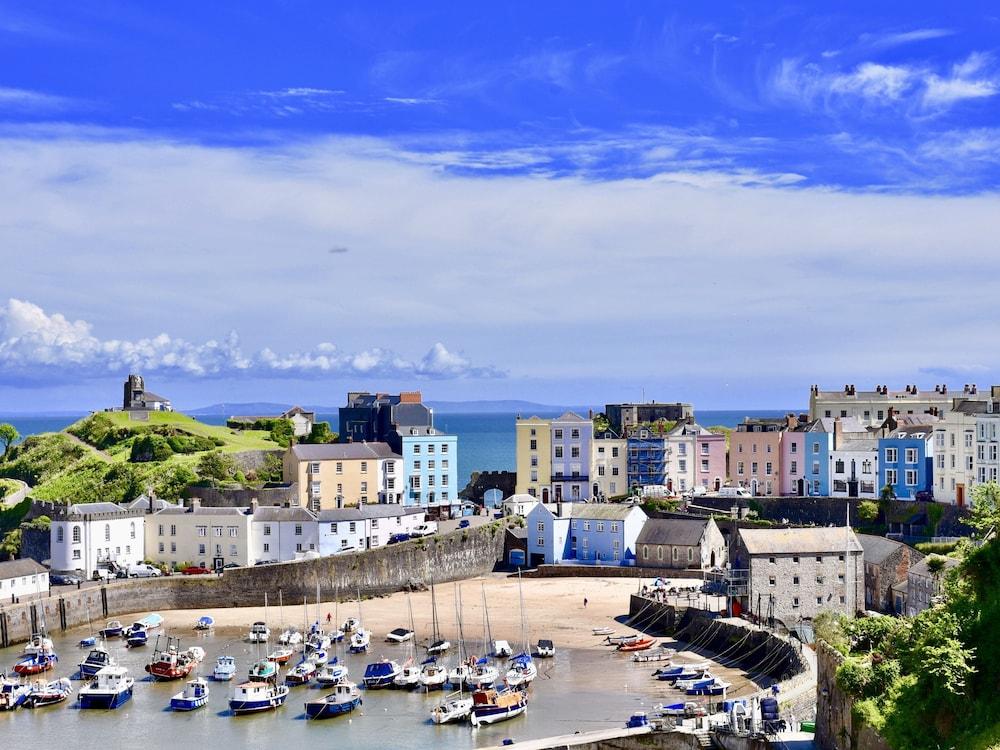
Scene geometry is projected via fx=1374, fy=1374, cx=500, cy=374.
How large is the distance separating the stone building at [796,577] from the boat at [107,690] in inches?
951

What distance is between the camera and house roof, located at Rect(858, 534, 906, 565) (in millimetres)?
56616

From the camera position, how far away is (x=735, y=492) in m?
83.2

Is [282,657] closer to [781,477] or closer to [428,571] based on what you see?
[428,571]

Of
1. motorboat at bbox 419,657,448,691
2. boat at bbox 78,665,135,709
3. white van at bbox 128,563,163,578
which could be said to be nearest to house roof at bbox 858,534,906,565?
motorboat at bbox 419,657,448,691

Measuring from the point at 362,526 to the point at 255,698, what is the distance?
28181 millimetres

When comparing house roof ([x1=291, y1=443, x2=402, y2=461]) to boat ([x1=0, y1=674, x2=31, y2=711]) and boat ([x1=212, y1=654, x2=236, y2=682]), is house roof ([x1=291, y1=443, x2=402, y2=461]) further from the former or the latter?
boat ([x1=0, y1=674, x2=31, y2=711])

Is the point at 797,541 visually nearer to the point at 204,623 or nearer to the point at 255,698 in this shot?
the point at 255,698

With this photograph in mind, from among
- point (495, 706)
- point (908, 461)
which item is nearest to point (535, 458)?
point (908, 461)

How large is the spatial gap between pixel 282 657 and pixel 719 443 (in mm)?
41847

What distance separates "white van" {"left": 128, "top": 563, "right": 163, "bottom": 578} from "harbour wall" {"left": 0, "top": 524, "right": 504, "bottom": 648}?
9.46 ft

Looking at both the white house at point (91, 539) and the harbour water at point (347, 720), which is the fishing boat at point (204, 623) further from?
the white house at point (91, 539)

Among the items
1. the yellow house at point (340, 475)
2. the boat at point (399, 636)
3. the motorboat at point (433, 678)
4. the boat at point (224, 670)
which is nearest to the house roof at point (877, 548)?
the motorboat at point (433, 678)

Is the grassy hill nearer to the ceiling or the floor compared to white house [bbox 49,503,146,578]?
nearer to the ceiling

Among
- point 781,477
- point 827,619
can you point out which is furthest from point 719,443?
point 827,619
